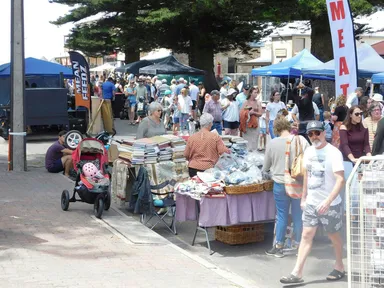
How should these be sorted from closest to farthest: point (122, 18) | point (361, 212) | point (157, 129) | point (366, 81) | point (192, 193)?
1. point (361, 212)
2. point (192, 193)
3. point (157, 129)
4. point (366, 81)
5. point (122, 18)

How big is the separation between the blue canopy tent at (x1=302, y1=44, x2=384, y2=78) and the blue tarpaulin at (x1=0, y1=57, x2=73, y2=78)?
28.3ft

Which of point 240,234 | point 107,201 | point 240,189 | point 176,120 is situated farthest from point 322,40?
point 240,189

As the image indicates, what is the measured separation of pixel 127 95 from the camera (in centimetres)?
3014

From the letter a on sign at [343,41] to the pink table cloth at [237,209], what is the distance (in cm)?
474

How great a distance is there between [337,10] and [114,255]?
724cm

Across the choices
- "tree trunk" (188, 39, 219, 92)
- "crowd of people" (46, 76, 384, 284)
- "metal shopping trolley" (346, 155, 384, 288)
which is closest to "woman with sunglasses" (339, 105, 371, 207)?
"crowd of people" (46, 76, 384, 284)

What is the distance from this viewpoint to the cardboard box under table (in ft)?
28.7

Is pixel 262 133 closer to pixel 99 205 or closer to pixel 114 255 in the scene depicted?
pixel 99 205

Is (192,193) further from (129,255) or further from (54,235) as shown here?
(54,235)

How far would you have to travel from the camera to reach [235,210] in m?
8.77

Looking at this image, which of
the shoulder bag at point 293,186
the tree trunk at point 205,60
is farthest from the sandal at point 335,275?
the tree trunk at point 205,60

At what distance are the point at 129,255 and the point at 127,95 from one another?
22.4m

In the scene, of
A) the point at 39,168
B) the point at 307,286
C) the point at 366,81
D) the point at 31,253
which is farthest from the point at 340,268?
the point at 366,81

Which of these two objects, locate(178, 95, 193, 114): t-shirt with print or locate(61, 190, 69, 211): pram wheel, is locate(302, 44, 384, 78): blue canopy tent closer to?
locate(178, 95, 193, 114): t-shirt with print
